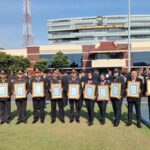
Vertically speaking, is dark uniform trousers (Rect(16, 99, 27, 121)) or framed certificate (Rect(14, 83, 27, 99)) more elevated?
framed certificate (Rect(14, 83, 27, 99))

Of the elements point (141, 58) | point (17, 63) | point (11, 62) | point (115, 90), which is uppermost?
point (141, 58)

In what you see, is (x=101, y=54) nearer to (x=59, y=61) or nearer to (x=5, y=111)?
(x=59, y=61)

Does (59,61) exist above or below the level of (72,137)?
above

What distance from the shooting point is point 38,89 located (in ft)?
18.2

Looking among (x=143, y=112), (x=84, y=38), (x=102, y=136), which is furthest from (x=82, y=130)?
(x=84, y=38)

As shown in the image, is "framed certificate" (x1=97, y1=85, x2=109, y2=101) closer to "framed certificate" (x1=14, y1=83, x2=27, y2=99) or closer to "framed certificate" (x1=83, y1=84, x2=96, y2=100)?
"framed certificate" (x1=83, y1=84, x2=96, y2=100)

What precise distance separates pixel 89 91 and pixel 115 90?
890 mm

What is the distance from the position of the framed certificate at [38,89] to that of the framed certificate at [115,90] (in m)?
2.51

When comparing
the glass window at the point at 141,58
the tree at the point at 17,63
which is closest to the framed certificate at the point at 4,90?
the tree at the point at 17,63

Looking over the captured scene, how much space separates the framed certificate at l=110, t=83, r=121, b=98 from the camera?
5.14 metres

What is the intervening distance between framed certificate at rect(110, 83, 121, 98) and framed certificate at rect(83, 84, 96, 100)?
0.65 m

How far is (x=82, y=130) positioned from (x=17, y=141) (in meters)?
1.95

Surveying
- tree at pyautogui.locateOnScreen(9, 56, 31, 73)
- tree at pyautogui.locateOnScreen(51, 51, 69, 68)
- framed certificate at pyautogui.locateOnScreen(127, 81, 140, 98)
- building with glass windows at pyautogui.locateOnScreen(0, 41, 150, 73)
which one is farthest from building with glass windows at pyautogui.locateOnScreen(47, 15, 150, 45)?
framed certificate at pyautogui.locateOnScreen(127, 81, 140, 98)

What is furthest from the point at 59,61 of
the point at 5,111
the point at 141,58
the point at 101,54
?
the point at 5,111
